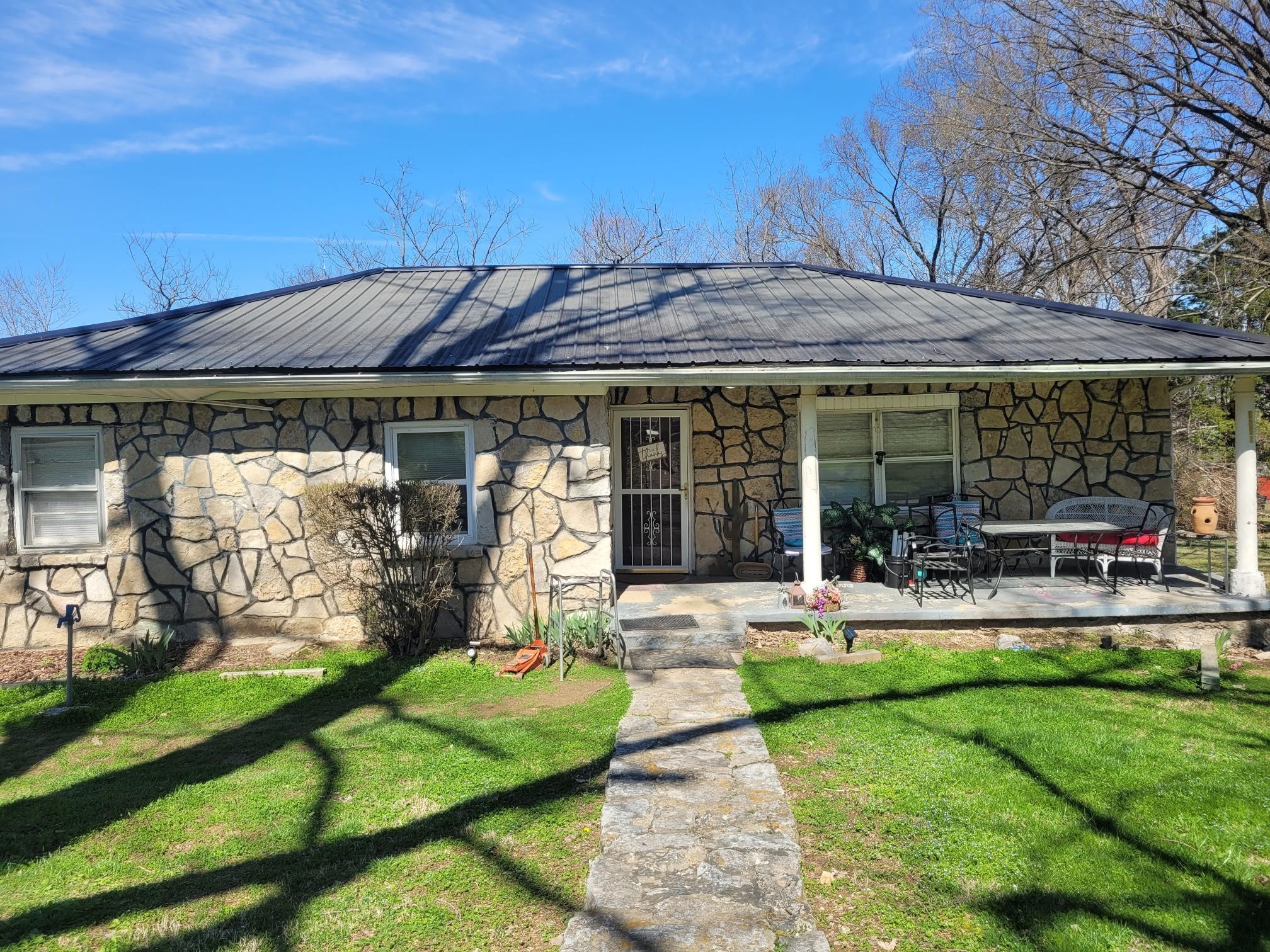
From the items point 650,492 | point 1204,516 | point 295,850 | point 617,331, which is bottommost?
point 295,850

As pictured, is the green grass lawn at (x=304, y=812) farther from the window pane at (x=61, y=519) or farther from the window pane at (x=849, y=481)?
the window pane at (x=849, y=481)

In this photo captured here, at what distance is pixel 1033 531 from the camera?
8148mm

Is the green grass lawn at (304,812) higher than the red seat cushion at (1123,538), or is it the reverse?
the red seat cushion at (1123,538)

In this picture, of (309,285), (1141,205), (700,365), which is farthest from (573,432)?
(1141,205)

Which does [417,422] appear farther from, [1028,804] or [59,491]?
[1028,804]

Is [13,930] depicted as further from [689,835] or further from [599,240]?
[599,240]

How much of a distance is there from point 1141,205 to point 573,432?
1323 cm

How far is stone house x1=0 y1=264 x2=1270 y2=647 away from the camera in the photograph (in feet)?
25.1

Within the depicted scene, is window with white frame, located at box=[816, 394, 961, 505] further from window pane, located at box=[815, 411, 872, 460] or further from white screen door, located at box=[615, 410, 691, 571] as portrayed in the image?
white screen door, located at box=[615, 410, 691, 571]

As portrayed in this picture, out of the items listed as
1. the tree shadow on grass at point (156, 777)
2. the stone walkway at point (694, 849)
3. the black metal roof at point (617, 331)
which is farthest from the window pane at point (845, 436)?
the tree shadow on grass at point (156, 777)

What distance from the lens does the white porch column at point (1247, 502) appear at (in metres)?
7.74

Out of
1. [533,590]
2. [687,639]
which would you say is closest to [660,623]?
[687,639]

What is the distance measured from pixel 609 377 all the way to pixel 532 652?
8.19 feet

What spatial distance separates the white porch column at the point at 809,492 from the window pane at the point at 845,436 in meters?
2.00
